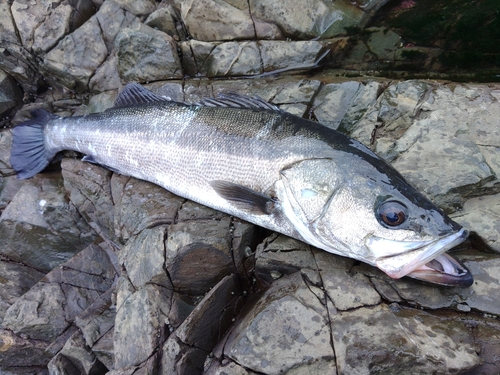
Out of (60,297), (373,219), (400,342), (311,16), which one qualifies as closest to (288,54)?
(311,16)

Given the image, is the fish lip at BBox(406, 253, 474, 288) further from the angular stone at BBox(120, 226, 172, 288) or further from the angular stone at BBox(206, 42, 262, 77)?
the angular stone at BBox(206, 42, 262, 77)

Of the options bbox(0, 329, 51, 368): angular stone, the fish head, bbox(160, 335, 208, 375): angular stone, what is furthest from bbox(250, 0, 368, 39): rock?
bbox(0, 329, 51, 368): angular stone

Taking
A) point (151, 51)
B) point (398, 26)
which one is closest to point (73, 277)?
point (151, 51)

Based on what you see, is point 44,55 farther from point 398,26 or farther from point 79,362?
point 398,26

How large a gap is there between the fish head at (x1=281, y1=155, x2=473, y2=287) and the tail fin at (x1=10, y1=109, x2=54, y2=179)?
4638 mm

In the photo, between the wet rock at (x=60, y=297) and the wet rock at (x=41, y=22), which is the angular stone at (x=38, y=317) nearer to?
the wet rock at (x=60, y=297)

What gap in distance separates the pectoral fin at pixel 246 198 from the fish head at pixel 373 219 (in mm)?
211

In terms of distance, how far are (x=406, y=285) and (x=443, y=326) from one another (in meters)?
0.43

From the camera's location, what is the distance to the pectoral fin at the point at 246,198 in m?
3.68

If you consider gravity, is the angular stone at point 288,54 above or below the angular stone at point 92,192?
above

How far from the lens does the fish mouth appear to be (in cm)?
290

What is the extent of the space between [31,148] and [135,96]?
2.25 metres

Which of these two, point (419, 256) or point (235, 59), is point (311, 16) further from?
point (419, 256)

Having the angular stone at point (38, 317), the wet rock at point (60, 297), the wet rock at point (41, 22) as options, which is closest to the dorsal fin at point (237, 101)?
the wet rock at point (60, 297)
